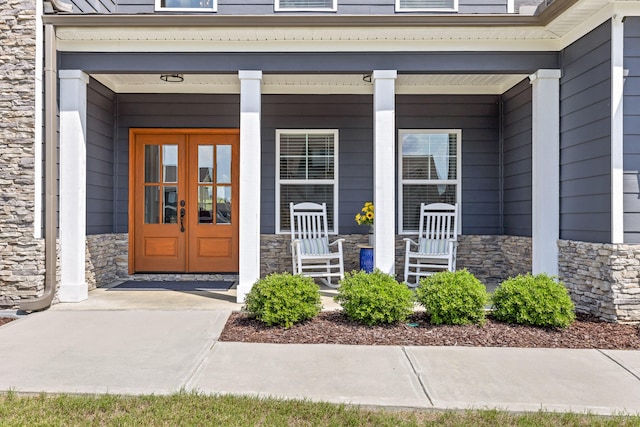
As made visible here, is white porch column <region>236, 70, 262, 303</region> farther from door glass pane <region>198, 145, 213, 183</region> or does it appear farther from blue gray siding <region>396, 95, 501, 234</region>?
blue gray siding <region>396, 95, 501, 234</region>

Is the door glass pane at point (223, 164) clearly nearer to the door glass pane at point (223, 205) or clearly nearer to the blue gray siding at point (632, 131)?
the door glass pane at point (223, 205)

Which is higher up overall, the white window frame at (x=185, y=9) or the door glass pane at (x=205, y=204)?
the white window frame at (x=185, y=9)

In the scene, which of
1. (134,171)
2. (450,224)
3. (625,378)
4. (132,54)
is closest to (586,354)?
(625,378)

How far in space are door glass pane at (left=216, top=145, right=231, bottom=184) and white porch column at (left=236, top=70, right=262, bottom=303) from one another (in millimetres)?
1754

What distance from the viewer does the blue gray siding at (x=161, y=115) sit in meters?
6.38

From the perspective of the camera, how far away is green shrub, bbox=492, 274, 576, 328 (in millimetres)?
3811

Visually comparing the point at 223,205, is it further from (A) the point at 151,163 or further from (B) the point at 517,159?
(B) the point at 517,159

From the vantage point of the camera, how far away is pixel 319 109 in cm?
643

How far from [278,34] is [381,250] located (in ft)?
8.14

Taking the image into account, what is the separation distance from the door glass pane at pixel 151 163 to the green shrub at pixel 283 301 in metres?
3.31

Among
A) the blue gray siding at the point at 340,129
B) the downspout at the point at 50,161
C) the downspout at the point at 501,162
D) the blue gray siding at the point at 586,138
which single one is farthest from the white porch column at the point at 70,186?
the downspout at the point at 501,162

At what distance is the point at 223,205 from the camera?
21.6 ft

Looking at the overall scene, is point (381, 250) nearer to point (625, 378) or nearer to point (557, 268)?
point (557, 268)

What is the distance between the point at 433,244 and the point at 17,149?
15.8 feet
